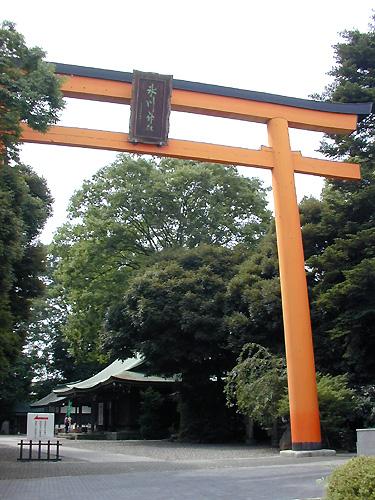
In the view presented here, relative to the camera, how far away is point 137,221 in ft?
110

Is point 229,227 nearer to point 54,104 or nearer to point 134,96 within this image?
point 134,96

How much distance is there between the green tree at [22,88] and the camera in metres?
10.3

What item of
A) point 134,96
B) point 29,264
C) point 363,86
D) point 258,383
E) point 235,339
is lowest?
point 258,383

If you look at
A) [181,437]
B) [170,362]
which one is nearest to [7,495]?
[170,362]

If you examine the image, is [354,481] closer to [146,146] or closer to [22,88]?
[22,88]

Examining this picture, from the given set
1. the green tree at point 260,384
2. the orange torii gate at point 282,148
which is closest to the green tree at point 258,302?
the green tree at point 260,384

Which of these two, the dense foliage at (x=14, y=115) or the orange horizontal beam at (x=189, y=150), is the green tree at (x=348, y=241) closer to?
the orange horizontal beam at (x=189, y=150)

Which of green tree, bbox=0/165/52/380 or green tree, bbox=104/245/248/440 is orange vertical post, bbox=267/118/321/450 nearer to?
green tree, bbox=104/245/248/440

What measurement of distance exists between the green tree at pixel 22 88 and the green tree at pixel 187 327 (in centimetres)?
1324

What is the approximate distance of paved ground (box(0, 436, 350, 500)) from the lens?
9.32 m

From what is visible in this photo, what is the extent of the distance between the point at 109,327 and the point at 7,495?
16339 mm

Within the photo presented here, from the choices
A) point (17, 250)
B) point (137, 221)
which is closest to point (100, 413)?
point (137, 221)

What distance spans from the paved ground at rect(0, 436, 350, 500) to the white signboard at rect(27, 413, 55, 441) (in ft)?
2.90

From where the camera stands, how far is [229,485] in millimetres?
10359
